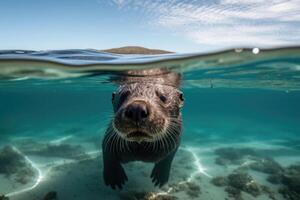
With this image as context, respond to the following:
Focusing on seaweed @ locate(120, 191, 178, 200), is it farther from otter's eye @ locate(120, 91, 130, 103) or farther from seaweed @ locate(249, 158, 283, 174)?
seaweed @ locate(249, 158, 283, 174)

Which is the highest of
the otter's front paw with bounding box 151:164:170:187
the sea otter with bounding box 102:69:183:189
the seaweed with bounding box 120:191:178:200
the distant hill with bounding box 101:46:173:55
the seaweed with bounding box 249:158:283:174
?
the distant hill with bounding box 101:46:173:55

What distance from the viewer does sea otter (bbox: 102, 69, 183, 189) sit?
5.24m

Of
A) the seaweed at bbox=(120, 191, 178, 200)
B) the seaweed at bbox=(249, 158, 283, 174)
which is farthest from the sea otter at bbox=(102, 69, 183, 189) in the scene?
the seaweed at bbox=(249, 158, 283, 174)

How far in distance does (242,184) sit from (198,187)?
75.9 inches

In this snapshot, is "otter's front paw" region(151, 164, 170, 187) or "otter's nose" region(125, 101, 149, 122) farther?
"otter's front paw" region(151, 164, 170, 187)

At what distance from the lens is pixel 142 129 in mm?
5234

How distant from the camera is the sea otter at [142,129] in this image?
524 cm

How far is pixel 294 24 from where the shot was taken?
10.9m

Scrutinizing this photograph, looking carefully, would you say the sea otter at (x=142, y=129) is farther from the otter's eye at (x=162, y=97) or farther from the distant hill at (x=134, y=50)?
the distant hill at (x=134, y=50)

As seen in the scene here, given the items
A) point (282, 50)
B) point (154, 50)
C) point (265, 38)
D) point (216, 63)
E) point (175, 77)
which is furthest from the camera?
point (175, 77)

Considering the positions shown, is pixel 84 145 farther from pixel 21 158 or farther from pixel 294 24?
pixel 294 24

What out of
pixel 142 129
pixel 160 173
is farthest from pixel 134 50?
pixel 142 129

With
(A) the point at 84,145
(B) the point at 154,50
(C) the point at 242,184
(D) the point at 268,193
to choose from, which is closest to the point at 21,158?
(A) the point at 84,145

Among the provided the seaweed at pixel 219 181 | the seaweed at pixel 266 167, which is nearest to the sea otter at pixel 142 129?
the seaweed at pixel 219 181
